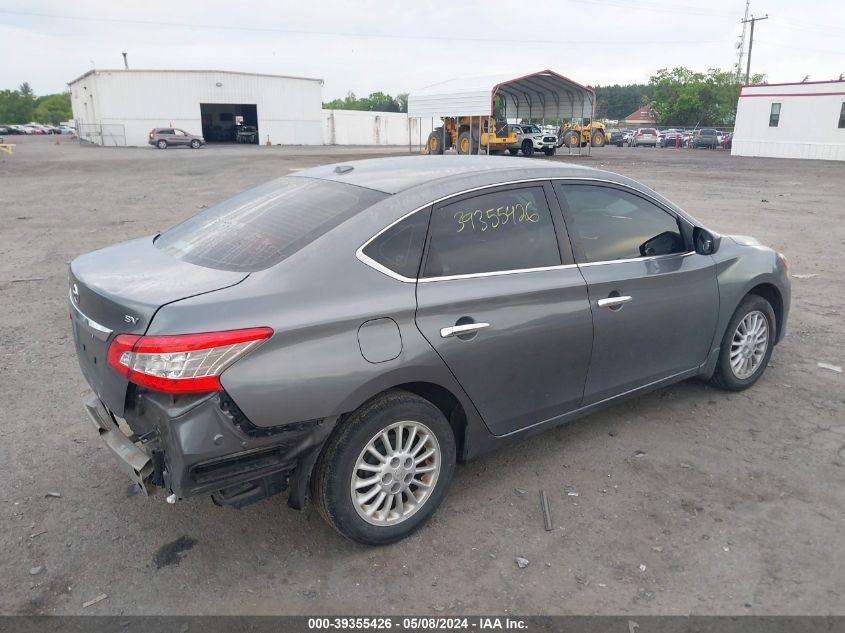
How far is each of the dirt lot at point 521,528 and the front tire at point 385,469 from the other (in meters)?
0.15

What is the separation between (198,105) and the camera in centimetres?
5062

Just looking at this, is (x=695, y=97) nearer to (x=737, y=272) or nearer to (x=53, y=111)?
(x=737, y=272)

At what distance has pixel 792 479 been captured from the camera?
11.7 feet

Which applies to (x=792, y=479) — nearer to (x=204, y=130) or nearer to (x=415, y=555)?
(x=415, y=555)

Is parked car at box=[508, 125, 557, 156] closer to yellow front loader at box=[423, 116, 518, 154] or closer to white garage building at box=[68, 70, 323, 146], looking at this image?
yellow front loader at box=[423, 116, 518, 154]

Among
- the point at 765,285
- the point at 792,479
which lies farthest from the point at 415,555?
the point at 765,285

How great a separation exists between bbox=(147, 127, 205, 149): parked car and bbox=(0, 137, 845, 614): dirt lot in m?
44.5

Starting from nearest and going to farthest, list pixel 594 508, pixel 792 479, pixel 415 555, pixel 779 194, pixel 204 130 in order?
pixel 415 555, pixel 594 508, pixel 792 479, pixel 779 194, pixel 204 130

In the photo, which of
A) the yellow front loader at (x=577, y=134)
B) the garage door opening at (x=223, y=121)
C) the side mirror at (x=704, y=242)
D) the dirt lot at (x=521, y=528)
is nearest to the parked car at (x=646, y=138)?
the yellow front loader at (x=577, y=134)

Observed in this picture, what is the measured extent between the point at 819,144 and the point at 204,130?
4723cm

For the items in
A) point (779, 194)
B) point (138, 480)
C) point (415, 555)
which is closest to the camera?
point (138, 480)

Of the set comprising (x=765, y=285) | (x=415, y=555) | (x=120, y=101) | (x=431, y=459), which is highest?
(x=120, y=101)

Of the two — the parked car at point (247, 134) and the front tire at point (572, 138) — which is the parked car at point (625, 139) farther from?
the parked car at point (247, 134)

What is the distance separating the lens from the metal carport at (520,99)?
32031 millimetres
